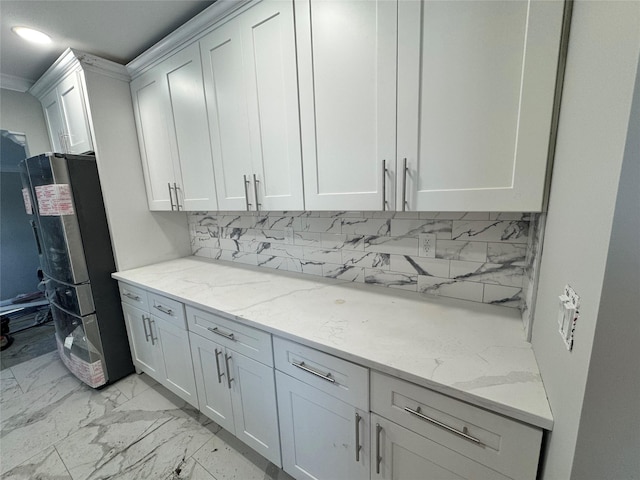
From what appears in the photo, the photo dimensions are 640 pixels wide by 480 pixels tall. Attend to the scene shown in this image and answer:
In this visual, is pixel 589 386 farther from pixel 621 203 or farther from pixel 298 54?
pixel 298 54

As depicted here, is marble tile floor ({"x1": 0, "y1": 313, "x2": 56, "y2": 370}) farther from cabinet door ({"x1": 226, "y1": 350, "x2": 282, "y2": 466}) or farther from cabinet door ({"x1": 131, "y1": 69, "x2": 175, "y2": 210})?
cabinet door ({"x1": 226, "y1": 350, "x2": 282, "y2": 466})

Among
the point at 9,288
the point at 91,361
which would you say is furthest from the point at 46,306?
the point at 91,361

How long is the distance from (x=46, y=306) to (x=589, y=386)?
4.84m

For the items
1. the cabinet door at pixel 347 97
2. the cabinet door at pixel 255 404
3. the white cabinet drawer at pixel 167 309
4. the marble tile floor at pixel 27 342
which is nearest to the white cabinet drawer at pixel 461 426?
the cabinet door at pixel 255 404

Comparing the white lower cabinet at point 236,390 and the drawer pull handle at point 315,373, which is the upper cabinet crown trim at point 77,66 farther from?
the drawer pull handle at point 315,373

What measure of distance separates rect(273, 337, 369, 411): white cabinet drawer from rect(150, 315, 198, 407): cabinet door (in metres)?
0.79

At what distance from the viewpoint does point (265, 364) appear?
1190 mm

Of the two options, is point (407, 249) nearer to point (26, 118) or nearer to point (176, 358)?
point (176, 358)

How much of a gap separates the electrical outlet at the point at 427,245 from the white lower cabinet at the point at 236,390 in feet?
2.87

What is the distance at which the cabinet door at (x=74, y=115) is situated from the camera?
192 centimetres

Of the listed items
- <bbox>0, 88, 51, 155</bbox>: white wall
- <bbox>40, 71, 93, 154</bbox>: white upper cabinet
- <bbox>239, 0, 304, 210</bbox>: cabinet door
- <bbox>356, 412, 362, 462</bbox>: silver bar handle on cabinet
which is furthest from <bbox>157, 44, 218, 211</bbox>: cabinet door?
<bbox>0, 88, 51, 155</bbox>: white wall

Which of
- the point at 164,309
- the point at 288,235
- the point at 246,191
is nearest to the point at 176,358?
the point at 164,309

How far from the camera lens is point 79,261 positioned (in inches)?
72.9

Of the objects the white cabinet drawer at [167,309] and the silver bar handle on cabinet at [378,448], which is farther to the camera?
the white cabinet drawer at [167,309]
